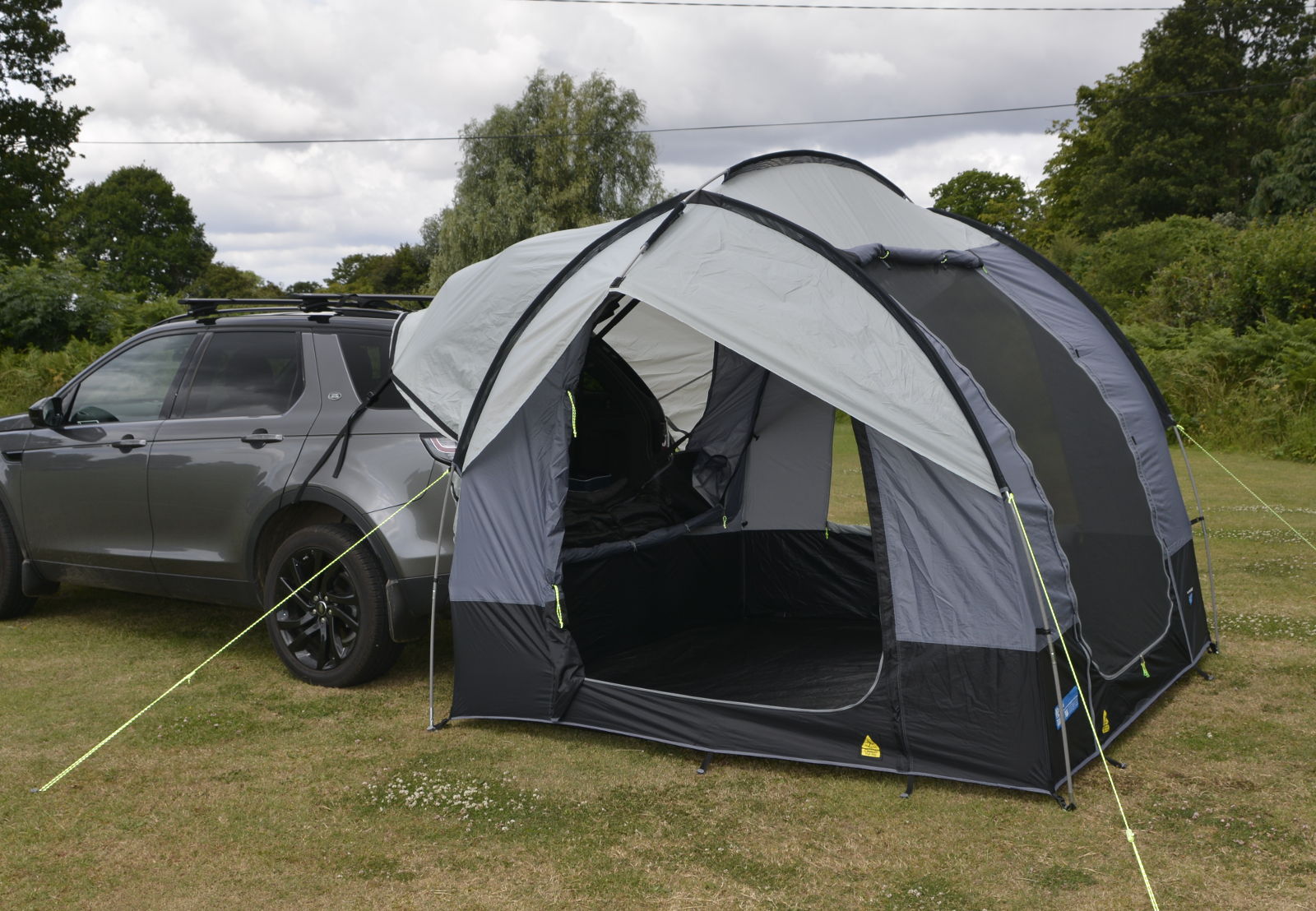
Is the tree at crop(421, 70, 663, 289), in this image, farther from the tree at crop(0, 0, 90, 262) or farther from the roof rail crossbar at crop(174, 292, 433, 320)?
the roof rail crossbar at crop(174, 292, 433, 320)

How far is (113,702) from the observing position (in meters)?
5.41

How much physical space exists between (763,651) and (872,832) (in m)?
2.20

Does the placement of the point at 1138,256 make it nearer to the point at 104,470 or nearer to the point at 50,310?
the point at 50,310

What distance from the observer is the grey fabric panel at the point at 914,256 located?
4.74 metres

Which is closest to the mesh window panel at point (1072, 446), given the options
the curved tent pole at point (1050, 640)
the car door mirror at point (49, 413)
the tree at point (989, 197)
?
the curved tent pole at point (1050, 640)

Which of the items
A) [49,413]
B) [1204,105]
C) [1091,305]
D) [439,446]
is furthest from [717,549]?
[1204,105]

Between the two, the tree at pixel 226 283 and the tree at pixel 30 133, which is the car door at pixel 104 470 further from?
the tree at pixel 226 283

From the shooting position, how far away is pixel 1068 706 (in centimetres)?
425

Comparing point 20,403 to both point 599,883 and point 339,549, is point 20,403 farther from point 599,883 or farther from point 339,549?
point 599,883

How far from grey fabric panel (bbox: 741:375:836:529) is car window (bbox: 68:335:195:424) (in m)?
3.33

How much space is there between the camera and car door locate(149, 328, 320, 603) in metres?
5.64

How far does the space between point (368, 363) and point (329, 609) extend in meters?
1.25

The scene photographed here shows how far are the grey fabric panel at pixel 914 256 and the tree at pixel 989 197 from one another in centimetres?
5219

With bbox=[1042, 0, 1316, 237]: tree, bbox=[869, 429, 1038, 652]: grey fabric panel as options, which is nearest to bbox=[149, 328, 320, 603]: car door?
bbox=[869, 429, 1038, 652]: grey fabric panel
